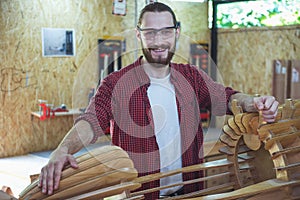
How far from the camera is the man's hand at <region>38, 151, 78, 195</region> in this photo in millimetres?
1477

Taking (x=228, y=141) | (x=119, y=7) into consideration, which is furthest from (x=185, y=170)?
(x=119, y=7)

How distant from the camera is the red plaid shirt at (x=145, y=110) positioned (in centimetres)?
225

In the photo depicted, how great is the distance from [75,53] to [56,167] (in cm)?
499

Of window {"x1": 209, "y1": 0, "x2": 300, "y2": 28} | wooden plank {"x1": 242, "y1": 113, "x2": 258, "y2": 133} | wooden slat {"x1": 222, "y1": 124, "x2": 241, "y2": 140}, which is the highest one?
window {"x1": 209, "y1": 0, "x2": 300, "y2": 28}

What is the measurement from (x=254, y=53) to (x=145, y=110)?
17.7ft

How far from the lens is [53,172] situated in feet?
4.94

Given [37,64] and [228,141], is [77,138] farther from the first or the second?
[37,64]

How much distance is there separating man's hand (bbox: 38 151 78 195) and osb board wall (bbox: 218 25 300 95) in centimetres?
585

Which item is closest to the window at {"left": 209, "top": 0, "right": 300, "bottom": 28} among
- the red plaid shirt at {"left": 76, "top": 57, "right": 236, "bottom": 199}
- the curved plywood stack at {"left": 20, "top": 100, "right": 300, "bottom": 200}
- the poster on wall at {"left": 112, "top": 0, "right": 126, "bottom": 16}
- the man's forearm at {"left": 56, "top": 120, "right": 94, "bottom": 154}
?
the poster on wall at {"left": 112, "top": 0, "right": 126, "bottom": 16}

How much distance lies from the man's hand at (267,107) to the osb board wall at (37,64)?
3.63m

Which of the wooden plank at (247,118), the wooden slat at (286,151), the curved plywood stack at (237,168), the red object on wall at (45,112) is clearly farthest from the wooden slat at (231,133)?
the red object on wall at (45,112)

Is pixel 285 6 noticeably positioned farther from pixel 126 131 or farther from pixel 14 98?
pixel 126 131

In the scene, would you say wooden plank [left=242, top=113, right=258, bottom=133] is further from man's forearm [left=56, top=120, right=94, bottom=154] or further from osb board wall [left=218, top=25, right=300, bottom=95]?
osb board wall [left=218, top=25, right=300, bottom=95]

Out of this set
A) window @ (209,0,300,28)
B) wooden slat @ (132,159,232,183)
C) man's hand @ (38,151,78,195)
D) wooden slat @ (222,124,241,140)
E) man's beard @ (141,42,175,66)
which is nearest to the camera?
man's hand @ (38,151,78,195)
